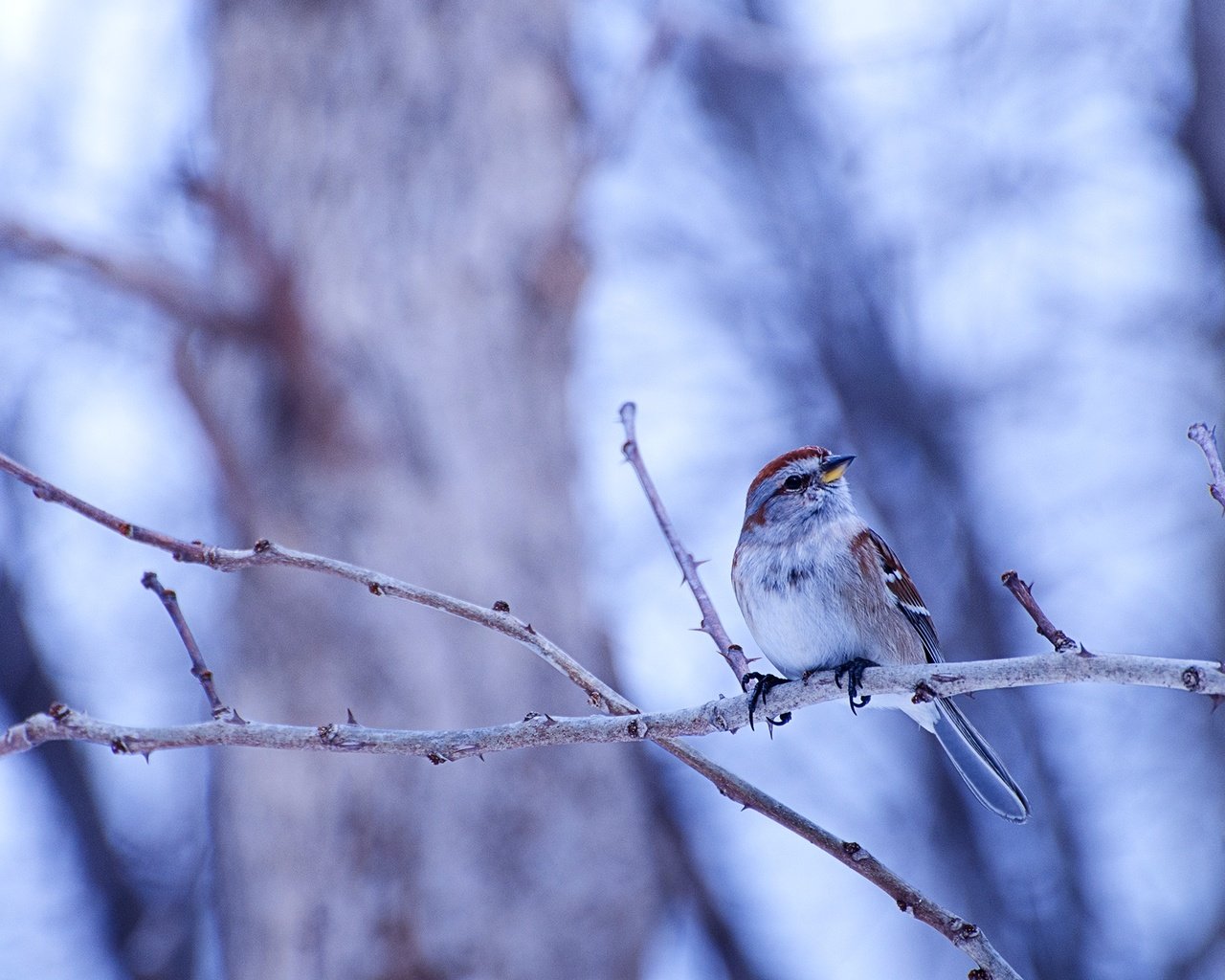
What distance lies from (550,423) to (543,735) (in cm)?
315

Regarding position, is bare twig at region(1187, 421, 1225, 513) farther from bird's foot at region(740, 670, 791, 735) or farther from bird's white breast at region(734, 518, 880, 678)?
bird's white breast at region(734, 518, 880, 678)

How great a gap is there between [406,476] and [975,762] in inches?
92.7

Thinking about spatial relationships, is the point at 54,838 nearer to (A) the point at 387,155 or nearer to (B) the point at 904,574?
(A) the point at 387,155

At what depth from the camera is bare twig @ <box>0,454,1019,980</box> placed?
186 centimetres

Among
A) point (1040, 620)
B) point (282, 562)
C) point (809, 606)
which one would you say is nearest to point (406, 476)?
point (809, 606)

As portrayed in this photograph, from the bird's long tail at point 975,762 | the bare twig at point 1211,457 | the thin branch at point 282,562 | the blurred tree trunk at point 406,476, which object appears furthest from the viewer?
the blurred tree trunk at point 406,476

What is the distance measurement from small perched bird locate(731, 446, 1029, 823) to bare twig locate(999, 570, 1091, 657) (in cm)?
100

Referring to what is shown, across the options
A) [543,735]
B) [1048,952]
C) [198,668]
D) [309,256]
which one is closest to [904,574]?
[543,735]

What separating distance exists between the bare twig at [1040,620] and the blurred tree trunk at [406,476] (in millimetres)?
2670

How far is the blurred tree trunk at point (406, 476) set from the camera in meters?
3.96

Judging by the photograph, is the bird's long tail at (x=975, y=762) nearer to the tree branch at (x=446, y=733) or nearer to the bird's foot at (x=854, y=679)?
the bird's foot at (x=854, y=679)

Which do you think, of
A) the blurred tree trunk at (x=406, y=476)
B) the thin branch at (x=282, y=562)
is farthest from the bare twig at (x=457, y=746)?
the blurred tree trunk at (x=406, y=476)

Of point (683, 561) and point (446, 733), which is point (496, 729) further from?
point (683, 561)

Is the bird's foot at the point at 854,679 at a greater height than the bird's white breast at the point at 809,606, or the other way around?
the bird's white breast at the point at 809,606
